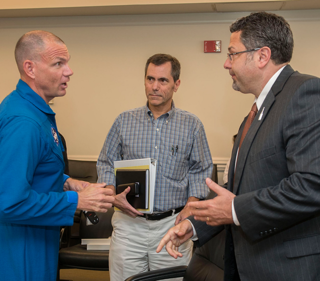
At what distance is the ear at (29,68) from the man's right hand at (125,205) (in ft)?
2.84

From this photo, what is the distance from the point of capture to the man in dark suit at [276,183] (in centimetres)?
112

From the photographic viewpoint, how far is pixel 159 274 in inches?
74.7

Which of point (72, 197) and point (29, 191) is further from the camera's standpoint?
point (72, 197)

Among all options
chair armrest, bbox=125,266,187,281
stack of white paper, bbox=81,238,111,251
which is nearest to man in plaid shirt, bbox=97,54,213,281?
chair armrest, bbox=125,266,187,281

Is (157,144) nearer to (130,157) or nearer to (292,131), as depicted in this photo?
(130,157)

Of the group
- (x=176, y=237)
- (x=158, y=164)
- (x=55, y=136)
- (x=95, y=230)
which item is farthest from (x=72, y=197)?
(x=95, y=230)

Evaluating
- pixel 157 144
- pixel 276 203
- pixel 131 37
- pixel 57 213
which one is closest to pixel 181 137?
pixel 157 144

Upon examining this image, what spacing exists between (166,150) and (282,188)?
125 centimetres

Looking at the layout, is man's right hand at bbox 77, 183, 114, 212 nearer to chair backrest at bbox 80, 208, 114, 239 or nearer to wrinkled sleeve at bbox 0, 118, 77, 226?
wrinkled sleeve at bbox 0, 118, 77, 226

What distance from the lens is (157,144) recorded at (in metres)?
2.33

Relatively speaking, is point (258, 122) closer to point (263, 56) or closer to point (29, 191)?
point (263, 56)

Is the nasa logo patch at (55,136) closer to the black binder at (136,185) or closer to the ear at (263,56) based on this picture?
the black binder at (136,185)

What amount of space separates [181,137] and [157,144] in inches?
7.0

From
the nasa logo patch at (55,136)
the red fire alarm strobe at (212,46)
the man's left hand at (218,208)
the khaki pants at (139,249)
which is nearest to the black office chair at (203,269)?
the khaki pants at (139,249)
